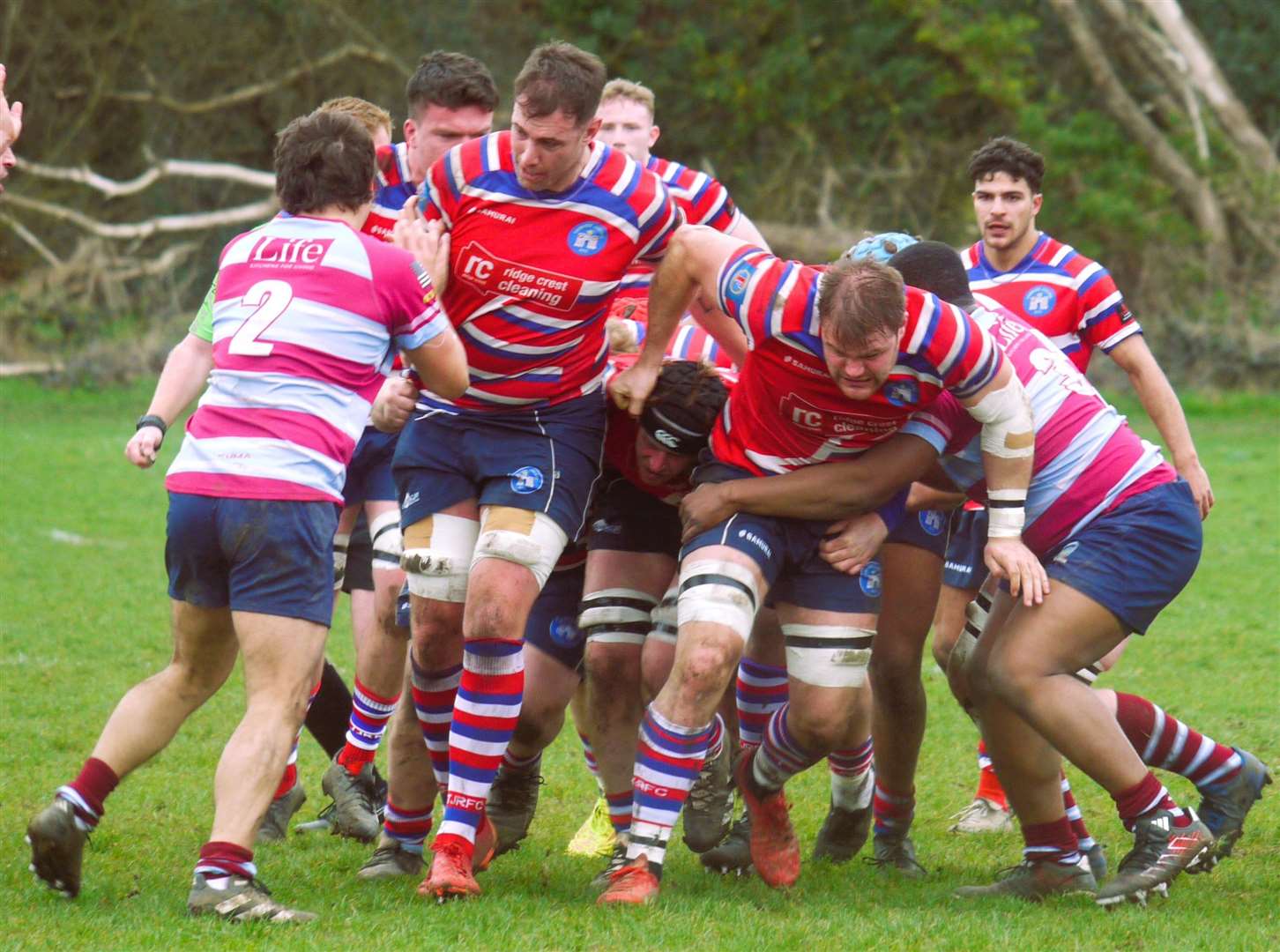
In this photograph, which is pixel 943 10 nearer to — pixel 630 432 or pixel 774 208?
pixel 774 208

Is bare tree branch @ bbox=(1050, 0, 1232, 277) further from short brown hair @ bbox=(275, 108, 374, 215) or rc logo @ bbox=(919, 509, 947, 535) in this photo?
short brown hair @ bbox=(275, 108, 374, 215)

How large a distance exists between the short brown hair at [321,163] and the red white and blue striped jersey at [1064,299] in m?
2.49

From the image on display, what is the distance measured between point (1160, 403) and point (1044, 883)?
6.66 feet

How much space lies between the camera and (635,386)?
4766 mm

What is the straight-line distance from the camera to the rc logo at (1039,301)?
5.86 meters

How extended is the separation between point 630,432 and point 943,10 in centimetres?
2007

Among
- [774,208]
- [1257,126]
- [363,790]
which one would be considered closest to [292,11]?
[774,208]

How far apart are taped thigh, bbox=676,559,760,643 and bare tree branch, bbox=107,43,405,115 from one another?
69.2 ft

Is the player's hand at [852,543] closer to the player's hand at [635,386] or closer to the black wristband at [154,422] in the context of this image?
the player's hand at [635,386]

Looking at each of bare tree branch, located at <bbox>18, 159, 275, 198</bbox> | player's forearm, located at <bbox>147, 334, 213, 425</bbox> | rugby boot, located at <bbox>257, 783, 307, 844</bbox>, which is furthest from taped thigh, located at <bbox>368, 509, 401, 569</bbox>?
bare tree branch, located at <bbox>18, 159, 275, 198</bbox>

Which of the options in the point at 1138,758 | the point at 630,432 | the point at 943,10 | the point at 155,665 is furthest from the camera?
the point at 943,10

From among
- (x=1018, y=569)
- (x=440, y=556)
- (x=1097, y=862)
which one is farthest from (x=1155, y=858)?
(x=440, y=556)

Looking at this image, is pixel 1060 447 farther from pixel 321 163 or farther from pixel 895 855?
pixel 321 163

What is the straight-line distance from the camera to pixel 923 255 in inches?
184
